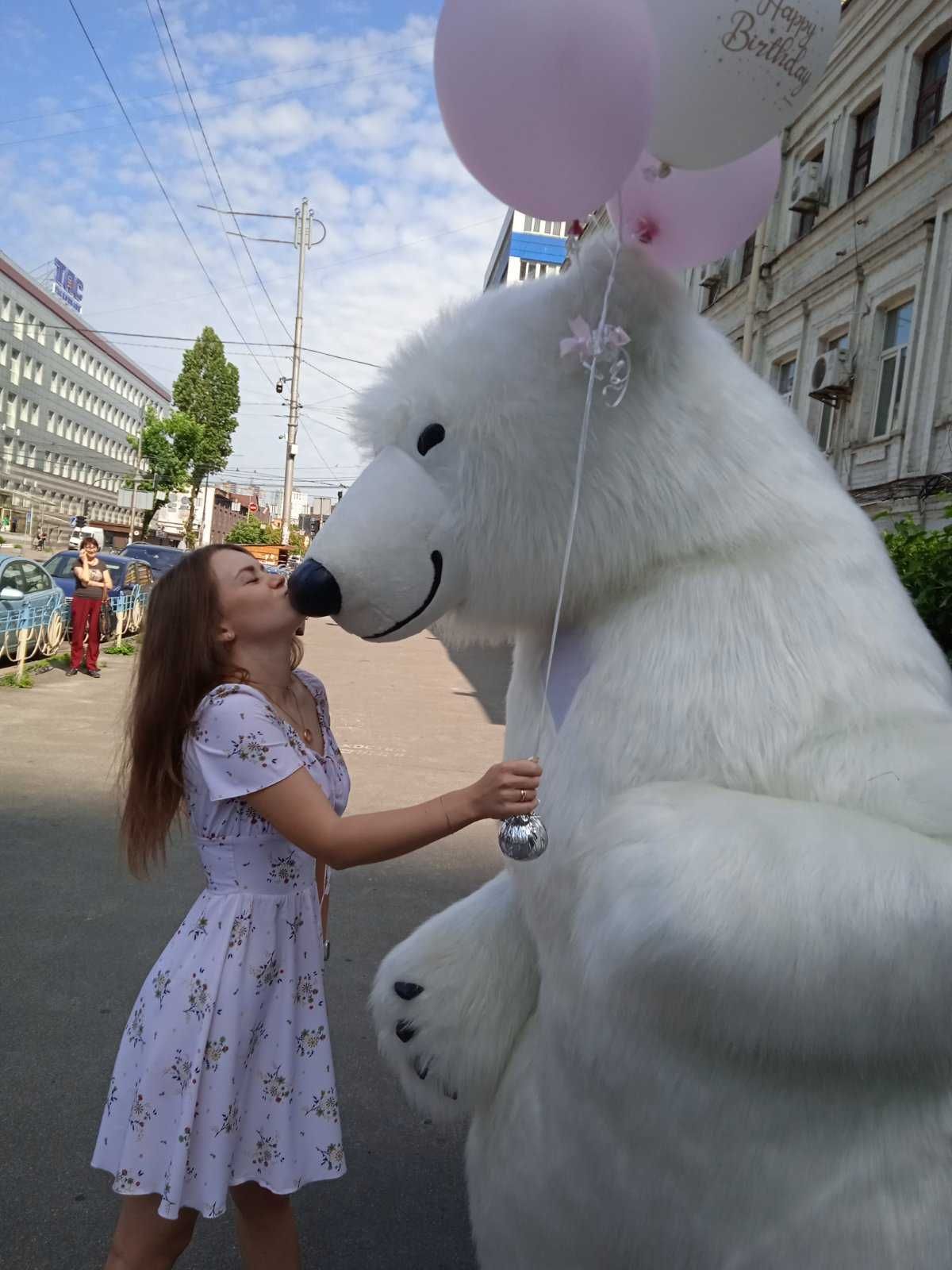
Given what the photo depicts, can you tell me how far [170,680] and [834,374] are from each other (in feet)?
38.3

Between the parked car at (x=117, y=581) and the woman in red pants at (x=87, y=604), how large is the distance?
210 cm

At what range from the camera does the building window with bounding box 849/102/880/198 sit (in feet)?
39.4

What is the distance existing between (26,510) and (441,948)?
5574cm

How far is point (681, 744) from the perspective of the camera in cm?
126

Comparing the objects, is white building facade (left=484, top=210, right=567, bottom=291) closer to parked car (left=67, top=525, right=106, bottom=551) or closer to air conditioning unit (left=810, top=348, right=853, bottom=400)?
parked car (left=67, top=525, right=106, bottom=551)

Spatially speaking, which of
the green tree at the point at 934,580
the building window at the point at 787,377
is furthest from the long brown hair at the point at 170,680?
the building window at the point at 787,377

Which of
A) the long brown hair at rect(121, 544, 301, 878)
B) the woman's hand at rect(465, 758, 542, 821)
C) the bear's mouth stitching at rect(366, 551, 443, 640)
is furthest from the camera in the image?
the long brown hair at rect(121, 544, 301, 878)

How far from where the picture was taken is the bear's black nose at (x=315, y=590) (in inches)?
54.8

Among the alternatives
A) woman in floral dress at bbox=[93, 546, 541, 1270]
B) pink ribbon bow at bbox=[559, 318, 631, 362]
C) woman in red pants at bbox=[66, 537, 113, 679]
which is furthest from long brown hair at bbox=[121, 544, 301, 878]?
woman in red pants at bbox=[66, 537, 113, 679]

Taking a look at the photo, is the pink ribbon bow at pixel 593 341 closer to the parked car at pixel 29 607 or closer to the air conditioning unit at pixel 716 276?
the parked car at pixel 29 607

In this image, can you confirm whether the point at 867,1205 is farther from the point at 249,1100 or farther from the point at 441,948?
the point at 249,1100

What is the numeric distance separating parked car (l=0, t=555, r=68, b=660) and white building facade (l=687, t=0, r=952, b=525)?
7.53m

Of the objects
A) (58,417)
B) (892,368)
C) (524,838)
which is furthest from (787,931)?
(58,417)

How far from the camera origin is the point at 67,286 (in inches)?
2763
